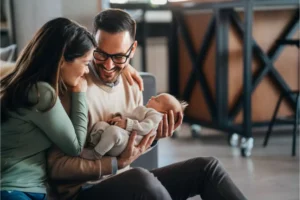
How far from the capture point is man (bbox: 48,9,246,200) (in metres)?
1.36

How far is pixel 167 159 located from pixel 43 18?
4.08 ft

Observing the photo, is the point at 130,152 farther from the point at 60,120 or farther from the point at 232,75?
the point at 232,75

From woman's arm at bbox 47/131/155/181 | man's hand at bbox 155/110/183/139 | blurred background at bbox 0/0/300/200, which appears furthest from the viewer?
blurred background at bbox 0/0/300/200

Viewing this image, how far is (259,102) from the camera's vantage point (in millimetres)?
3631

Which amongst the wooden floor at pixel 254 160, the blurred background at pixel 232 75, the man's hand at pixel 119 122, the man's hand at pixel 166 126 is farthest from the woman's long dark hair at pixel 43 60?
the blurred background at pixel 232 75

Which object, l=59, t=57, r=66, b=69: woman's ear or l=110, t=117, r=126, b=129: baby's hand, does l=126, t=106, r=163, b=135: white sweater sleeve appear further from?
l=59, t=57, r=66, b=69: woman's ear

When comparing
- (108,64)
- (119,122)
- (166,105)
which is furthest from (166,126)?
(108,64)

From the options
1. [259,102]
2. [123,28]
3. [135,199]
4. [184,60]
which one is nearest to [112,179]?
[135,199]

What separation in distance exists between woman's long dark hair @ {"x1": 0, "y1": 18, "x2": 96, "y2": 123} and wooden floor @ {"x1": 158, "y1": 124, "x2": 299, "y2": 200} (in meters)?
1.30

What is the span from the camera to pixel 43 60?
1.24 meters

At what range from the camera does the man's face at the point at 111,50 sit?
144 cm

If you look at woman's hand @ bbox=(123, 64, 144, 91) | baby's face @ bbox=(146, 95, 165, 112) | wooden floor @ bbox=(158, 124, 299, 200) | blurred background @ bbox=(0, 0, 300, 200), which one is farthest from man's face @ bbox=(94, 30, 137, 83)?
blurred background @ bbox=(0, 0, 300, 200)

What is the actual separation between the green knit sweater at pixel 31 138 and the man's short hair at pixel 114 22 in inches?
12.6

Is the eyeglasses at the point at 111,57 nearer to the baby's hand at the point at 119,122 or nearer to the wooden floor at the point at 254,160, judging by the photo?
the baby's hand at the point at 119,122
